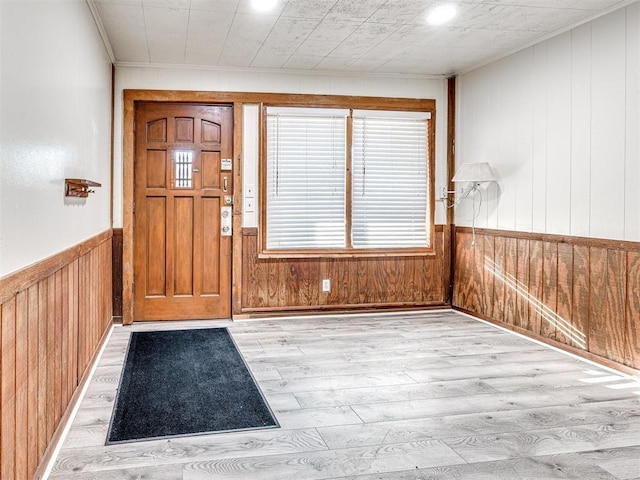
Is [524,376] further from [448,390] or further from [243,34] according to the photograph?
[243,34]

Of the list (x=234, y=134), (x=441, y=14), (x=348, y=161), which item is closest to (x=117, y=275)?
(x=234, y=134)

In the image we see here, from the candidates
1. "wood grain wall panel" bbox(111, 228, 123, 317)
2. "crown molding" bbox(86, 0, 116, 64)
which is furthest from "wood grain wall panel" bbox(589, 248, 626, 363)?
"wood grain wall panel" bbox(111, 228, 123, 317)

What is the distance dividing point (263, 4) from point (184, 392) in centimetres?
250

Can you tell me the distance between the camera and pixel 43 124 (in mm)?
2352

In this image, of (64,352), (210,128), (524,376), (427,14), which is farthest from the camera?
(210,128)

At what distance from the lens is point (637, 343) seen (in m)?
3.70

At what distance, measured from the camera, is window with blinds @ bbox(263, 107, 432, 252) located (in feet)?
18.3

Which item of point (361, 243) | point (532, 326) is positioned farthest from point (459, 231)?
point (532, 326)

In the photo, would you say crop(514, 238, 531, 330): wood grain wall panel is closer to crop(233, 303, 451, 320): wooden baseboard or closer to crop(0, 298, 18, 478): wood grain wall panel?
crop(233, 303, 451, 320): wooden baseboard

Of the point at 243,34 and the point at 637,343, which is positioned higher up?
the point at 243,34

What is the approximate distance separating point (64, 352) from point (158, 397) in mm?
685

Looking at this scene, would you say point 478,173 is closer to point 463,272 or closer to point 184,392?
point 463,272

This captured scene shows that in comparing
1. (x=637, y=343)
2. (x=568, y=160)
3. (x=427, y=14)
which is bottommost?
(x=637, y=343)

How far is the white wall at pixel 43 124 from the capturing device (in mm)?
1855
